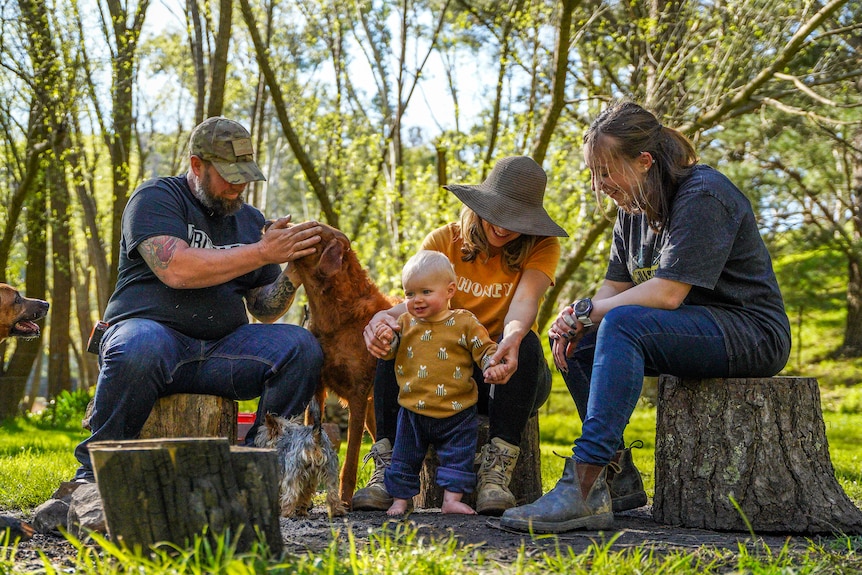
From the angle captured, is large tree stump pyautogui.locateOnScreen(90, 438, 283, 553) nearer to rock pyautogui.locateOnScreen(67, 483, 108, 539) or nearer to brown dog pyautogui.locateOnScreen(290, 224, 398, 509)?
rock pyautogui.locateOnScreen(67, 483, 108, 539)

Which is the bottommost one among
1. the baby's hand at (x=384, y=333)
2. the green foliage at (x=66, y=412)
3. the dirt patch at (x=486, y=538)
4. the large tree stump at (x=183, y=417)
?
the green foliage at (x=66, y=412)

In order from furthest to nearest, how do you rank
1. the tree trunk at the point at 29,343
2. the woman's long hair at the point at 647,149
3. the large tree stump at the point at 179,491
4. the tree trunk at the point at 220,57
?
the tree trunk at the point at 29,343
the tree trunk at the point at 220,57
the woman's long hair at the point at 647,149
the large tree stump at the point at 179,491

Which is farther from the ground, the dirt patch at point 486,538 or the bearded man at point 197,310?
the bearded man at point 197,310

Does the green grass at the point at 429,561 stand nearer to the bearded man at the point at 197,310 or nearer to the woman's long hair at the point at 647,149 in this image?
the bearded man at the point at 197,310

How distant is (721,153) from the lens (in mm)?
17484

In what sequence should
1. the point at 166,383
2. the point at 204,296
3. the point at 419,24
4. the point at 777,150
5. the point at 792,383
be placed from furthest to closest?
the point at 777,150
the point at 419,24
the point at 204,296
the point at 166,383
the point at 792,383

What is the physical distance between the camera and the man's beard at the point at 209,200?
4.56m

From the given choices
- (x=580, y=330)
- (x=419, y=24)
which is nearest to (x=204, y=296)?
(x=580, y=330)

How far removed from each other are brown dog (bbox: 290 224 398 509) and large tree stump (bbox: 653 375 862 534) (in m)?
1.67

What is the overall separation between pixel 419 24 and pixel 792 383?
8488 mm

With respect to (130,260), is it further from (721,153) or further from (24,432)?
(721,153)

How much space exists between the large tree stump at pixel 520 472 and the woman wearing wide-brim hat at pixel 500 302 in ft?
0.59

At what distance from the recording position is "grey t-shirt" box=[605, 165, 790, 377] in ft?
12.4

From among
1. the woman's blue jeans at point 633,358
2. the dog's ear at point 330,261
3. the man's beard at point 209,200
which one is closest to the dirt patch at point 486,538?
the woman's blue jeans at point 633,358
